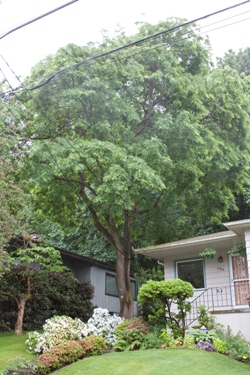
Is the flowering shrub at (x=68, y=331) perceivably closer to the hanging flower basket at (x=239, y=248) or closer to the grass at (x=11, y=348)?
the grass at (x=11, y=348)

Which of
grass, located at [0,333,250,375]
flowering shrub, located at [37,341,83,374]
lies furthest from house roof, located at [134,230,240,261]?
flowering shrub, located at [37,341,83,374]

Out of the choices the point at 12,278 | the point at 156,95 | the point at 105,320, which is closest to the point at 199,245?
the point at 105,320

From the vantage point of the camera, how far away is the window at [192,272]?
1480 centimetres

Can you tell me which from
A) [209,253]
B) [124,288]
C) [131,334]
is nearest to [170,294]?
[131,334]

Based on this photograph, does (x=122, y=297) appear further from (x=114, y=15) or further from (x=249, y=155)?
(x=114, y=15)

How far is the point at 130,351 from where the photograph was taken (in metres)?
11.2

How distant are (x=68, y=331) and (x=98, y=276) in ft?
27.4

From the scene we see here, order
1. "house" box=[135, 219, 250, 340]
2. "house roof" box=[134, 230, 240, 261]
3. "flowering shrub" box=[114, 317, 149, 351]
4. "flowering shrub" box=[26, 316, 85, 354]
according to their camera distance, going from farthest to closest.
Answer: "house roof" box=[134, 230, 240, 261]
"house" box=[135, 219, 250, 340]
"flowering shrub" box=[114, 317, 149, 351]
"flowering shrub" box=[26, 316, 85, 354]

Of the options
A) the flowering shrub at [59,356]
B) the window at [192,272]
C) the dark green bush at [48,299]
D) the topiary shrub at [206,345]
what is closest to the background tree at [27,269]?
the dark green bush at [48,299]

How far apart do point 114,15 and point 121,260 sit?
9.95 m

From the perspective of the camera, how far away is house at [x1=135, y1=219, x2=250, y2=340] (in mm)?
13617

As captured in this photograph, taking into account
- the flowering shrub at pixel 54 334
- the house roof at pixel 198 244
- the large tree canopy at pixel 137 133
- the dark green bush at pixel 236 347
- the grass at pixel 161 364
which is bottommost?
the grass at pixel 161 364

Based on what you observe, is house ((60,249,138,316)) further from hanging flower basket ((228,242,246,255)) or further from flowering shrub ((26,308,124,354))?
hanging flower basket ((228,242,246,255))

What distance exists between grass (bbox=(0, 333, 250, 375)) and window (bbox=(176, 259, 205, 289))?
4375mm
